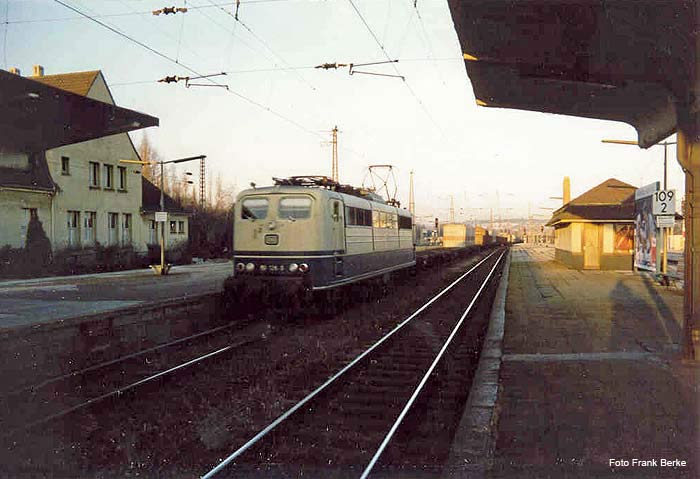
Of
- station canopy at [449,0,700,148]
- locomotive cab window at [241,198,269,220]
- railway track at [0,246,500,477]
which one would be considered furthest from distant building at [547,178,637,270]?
railway track at [0,246,500,477]

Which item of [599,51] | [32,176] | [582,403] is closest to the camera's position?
[582,403]

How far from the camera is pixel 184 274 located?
2648 cm

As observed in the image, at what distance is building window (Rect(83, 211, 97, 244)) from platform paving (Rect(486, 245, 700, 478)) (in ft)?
74.8

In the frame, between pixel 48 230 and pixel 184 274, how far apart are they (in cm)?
616

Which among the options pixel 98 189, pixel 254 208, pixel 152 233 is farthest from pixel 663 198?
pixel 152 233

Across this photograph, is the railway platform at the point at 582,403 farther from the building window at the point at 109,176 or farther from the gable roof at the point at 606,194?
the building window at the point at 109,176

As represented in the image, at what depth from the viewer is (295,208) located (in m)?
13.7

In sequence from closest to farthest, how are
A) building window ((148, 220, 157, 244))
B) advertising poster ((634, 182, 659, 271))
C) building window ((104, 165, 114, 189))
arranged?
advertising poster ((634, 182, 659, 271))
building window ((104, 165, 114, 189))
building window ((148, 220, 157, 244))

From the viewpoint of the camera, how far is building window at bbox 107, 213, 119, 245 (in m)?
31.4

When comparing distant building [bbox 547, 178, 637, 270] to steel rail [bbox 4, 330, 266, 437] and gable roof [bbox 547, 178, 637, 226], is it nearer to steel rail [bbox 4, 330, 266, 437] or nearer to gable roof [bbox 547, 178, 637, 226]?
gable roof [bbox 547, 178, 637, 226]

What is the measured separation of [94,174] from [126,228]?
3.48 metres

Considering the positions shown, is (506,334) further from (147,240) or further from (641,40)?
(147,240)

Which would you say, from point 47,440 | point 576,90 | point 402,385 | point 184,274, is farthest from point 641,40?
point 184,274

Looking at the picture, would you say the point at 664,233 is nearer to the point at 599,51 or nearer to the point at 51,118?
the point at 599,51
